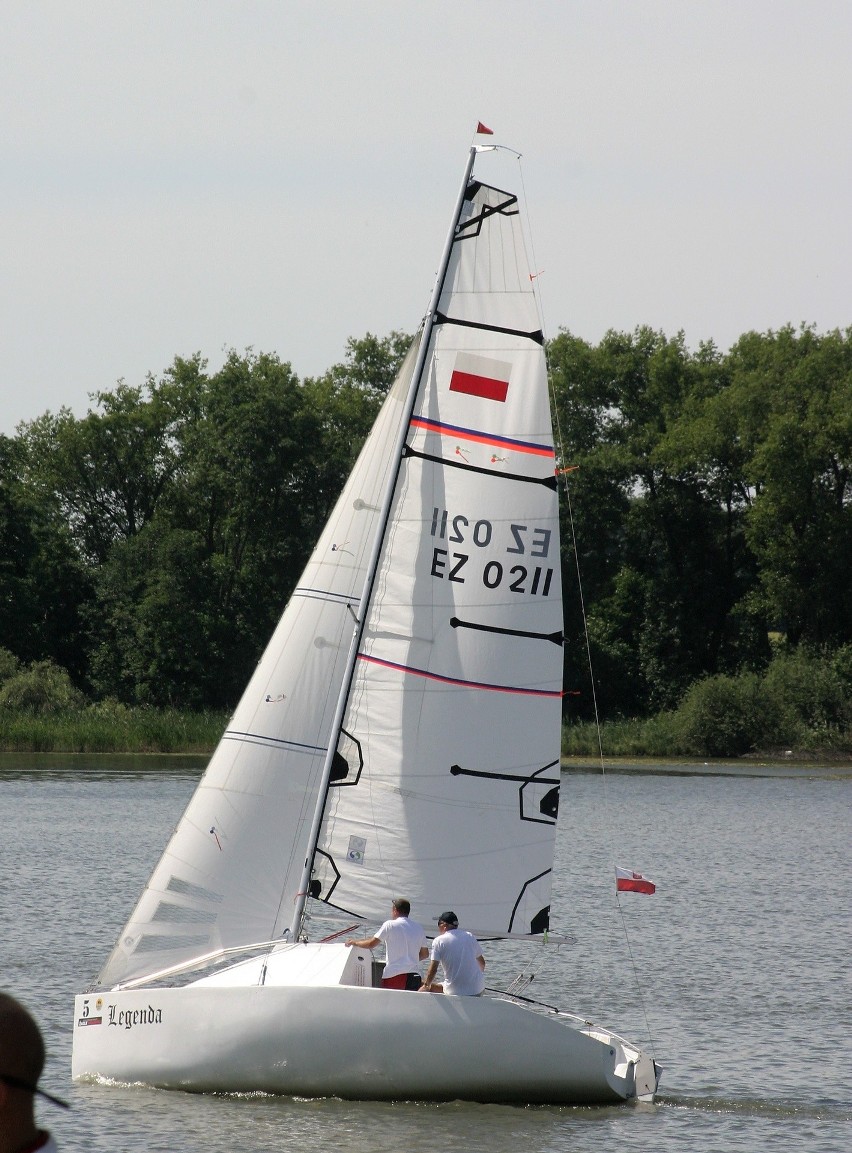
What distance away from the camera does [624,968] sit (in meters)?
19.7

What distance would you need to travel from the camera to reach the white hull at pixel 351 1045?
11.8 metres

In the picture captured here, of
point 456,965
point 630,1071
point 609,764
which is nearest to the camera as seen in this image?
point 456,965

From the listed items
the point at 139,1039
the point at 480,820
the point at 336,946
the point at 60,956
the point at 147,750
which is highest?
the point at 480,820

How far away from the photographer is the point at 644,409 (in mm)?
73312

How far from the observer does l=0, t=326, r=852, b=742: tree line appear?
6594 centimetres

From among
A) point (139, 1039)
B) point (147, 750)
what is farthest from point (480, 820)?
point (147, 750)

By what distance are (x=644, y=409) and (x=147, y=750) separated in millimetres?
30388

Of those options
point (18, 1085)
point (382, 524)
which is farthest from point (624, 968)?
point (18, 1085)

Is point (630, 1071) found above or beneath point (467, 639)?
beneath

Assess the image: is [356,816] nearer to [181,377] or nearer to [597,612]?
[597,612]

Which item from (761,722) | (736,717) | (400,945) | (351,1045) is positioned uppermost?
(400,945)

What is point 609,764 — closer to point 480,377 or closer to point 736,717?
point 736,717

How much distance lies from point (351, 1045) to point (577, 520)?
56436mm

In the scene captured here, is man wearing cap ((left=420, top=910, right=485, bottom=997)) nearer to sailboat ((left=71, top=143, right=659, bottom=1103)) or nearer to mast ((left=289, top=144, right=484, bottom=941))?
sailboat ((left=71, top=143, right=659, bottom=1103))
